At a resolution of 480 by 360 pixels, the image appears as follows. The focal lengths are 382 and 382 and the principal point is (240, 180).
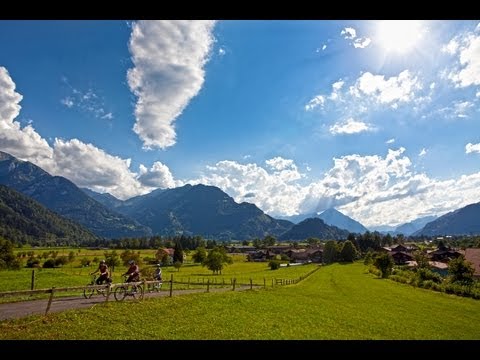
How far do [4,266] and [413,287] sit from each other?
79086 mm

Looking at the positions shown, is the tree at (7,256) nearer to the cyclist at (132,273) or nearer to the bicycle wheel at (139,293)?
the bicycle wheel at (139,293)

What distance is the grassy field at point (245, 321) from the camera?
63.1 ft

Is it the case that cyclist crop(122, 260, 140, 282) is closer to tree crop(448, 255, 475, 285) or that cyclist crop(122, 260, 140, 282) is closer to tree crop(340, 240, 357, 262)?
tree crop(448, 255, 475, 285)

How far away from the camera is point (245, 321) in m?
25.9

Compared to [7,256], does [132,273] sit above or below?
below

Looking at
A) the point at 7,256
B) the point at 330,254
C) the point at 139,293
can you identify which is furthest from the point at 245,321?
the point at 330,254

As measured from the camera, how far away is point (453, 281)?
205 feet

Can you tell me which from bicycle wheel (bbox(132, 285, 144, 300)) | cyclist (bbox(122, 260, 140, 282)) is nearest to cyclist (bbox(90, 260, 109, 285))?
cyclist (bbox(122, 260, 140, 282))

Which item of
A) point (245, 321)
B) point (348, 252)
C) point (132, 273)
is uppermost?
point (132, 273)

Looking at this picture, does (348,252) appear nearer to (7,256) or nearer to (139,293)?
(7,256)
